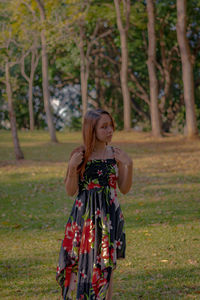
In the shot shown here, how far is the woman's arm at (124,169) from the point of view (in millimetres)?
4270

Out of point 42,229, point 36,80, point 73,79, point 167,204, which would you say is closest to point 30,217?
point 42,229

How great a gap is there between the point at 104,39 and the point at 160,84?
5.93m

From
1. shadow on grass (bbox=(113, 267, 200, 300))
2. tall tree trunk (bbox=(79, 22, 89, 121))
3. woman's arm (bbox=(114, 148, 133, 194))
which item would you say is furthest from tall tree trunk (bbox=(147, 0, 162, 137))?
woman's arm (bbox=(114, 148, 133, 194))

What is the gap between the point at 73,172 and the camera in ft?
13.8

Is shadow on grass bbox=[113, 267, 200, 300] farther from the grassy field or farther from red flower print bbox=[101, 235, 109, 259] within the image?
red flower print bbox=[101, 235, 109, 259]

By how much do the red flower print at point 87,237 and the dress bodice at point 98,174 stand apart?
1.02ft

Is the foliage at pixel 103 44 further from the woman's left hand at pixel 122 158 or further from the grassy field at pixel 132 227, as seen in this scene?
the woman's left hand at pixel 122 158

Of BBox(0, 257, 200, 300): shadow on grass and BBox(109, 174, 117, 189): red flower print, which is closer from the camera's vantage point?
BBox(109, 174, 117, 189): red flower print

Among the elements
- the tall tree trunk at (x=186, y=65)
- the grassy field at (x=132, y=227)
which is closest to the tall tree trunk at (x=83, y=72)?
the tall tree trunk at (x=186, y=65)

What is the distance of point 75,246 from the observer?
436 centimetres

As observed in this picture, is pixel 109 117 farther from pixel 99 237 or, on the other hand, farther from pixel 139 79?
pixel 139 79

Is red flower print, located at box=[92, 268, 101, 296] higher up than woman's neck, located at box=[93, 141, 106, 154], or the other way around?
woman's neck, located at box=[93, 141, 106, 154]

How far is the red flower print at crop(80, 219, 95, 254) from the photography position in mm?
4266

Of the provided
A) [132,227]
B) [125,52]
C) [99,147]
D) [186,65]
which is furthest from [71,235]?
[125,52]
